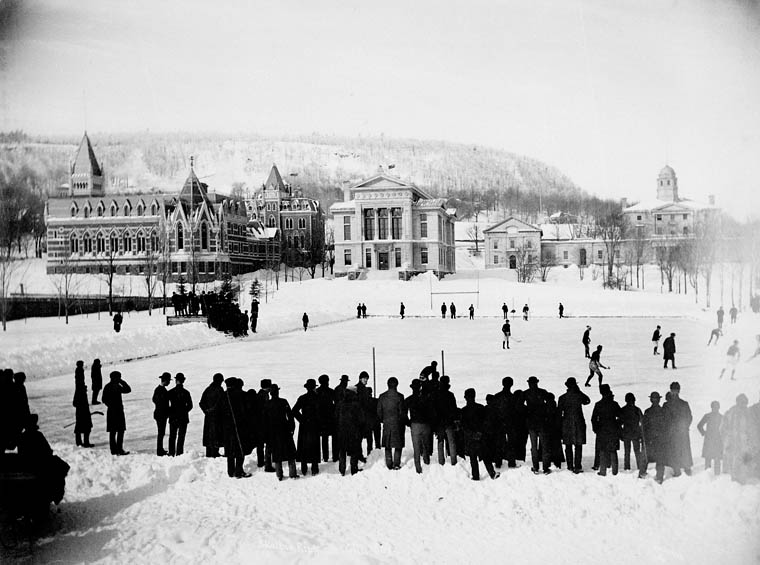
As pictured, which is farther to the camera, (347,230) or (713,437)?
(347,230)

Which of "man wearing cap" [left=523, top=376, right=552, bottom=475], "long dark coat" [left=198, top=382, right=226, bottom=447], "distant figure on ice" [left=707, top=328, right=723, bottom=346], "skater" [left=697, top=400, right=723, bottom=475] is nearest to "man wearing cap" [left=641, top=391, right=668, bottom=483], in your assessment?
"skater" [left=697, top=400, right=723, bottom=475]

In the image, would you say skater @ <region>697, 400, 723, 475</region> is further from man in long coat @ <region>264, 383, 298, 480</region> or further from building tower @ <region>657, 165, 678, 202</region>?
man in long coat @ <region>264, 383, 298, 480</region>

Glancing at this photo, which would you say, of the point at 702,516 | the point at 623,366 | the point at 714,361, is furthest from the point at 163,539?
the point at 623,366

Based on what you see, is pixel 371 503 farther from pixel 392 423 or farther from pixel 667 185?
pixel 667 185

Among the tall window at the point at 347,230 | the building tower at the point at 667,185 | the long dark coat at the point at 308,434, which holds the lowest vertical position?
the long dark coat at the point at 308,434

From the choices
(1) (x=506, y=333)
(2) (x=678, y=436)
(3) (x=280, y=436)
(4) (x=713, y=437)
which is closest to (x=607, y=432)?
(2) (x=678, y=436)

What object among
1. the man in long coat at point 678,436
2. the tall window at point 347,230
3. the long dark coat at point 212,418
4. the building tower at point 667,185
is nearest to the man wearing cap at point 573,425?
the man in long coat at point 678,436

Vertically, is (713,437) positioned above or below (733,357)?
below

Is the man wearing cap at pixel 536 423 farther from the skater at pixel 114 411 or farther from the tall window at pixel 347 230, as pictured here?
the tall window at pixel 347 230
